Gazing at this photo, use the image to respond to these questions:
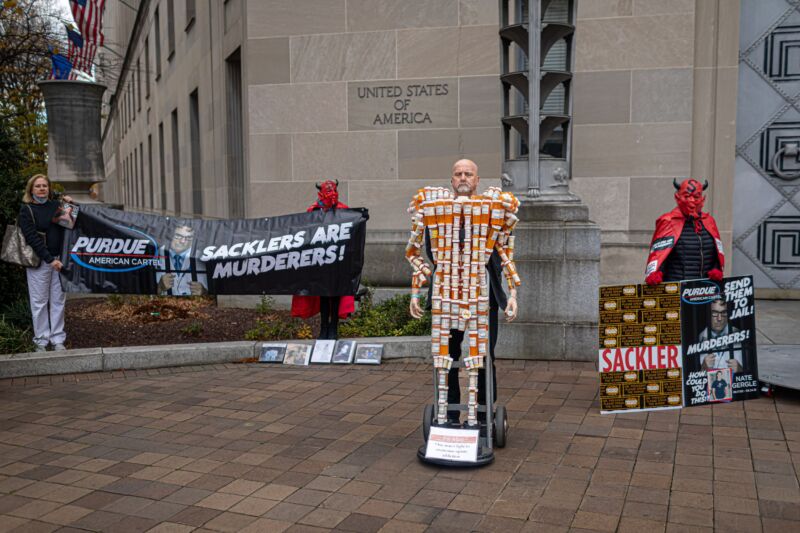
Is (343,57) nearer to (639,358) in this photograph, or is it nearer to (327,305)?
(327,305)

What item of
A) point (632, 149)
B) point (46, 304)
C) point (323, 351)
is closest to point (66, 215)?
point (46, 304)

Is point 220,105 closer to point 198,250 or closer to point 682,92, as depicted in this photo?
point 198,250

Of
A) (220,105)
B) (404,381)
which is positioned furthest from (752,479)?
(220,105)

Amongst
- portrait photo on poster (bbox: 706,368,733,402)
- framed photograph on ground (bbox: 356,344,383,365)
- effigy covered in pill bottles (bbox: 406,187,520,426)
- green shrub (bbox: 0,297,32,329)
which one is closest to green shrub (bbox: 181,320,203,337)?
green shrub (bbox: 0,297,32,329)

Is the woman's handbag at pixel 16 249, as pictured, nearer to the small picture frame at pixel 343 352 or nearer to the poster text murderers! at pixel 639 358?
the small picture frame at pixel 343 352

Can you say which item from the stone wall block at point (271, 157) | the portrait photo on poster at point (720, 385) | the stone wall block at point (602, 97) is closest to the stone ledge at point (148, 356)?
the portrait photo on poster at point (720, 385)

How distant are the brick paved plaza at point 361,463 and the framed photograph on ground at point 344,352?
70cm

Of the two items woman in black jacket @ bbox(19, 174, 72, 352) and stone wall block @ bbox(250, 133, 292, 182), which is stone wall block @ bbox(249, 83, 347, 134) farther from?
woman in black jacket @ bbox(19, 174, 72, 352)

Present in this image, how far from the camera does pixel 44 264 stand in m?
8.06

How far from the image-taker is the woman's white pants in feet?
26.5

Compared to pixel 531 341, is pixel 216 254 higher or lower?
higher

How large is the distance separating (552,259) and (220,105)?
8982mm

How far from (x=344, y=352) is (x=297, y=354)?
521 mm

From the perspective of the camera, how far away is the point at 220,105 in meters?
14.5
